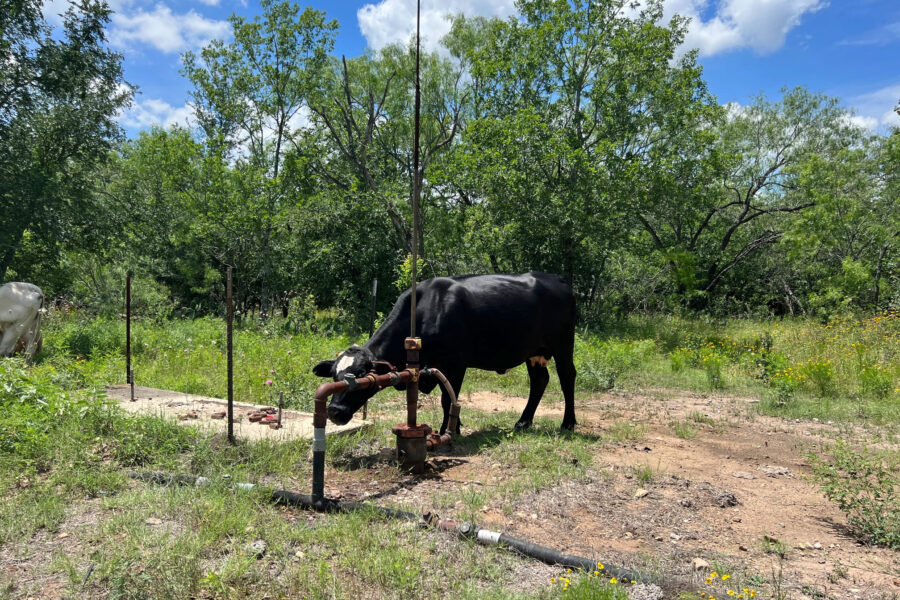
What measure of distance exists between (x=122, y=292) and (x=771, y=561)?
23323 millimetres

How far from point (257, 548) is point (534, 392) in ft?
14.2

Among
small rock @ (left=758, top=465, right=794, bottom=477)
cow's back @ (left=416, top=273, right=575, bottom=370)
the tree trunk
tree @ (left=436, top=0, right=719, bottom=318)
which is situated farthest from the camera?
tree @ (left=436, top=0, right=719, bottom=318)

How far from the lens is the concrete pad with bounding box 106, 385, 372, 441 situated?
5.92 meters

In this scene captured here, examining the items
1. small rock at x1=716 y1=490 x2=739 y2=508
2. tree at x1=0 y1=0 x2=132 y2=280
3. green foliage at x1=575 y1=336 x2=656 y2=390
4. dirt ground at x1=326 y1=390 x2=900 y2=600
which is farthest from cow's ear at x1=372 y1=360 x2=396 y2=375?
tree at x1=0 y1=0 x2=132 y2=280

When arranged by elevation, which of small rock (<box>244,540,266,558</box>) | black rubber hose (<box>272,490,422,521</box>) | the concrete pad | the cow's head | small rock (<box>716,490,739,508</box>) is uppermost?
the cow's head

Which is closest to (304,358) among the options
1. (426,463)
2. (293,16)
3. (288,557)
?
(426,463)

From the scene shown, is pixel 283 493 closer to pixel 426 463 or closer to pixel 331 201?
pixel 426 463

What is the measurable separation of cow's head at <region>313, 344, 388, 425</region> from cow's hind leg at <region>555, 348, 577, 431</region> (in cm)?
260

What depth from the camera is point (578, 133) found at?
1858cm

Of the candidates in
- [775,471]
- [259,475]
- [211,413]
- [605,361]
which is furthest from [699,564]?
[605,361]

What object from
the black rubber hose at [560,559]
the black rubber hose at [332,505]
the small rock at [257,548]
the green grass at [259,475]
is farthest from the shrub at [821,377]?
the small rock at [257,548]

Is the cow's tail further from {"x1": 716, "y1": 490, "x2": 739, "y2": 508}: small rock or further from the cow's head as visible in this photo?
{"x1": 716, "y1": 490, "x2": 739, "y2": 508}: small rock

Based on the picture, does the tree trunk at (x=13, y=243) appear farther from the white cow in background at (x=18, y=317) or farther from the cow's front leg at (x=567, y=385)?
the cow's front leg at (x=567, y=385)

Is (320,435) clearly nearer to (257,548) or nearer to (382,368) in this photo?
(257,548)
